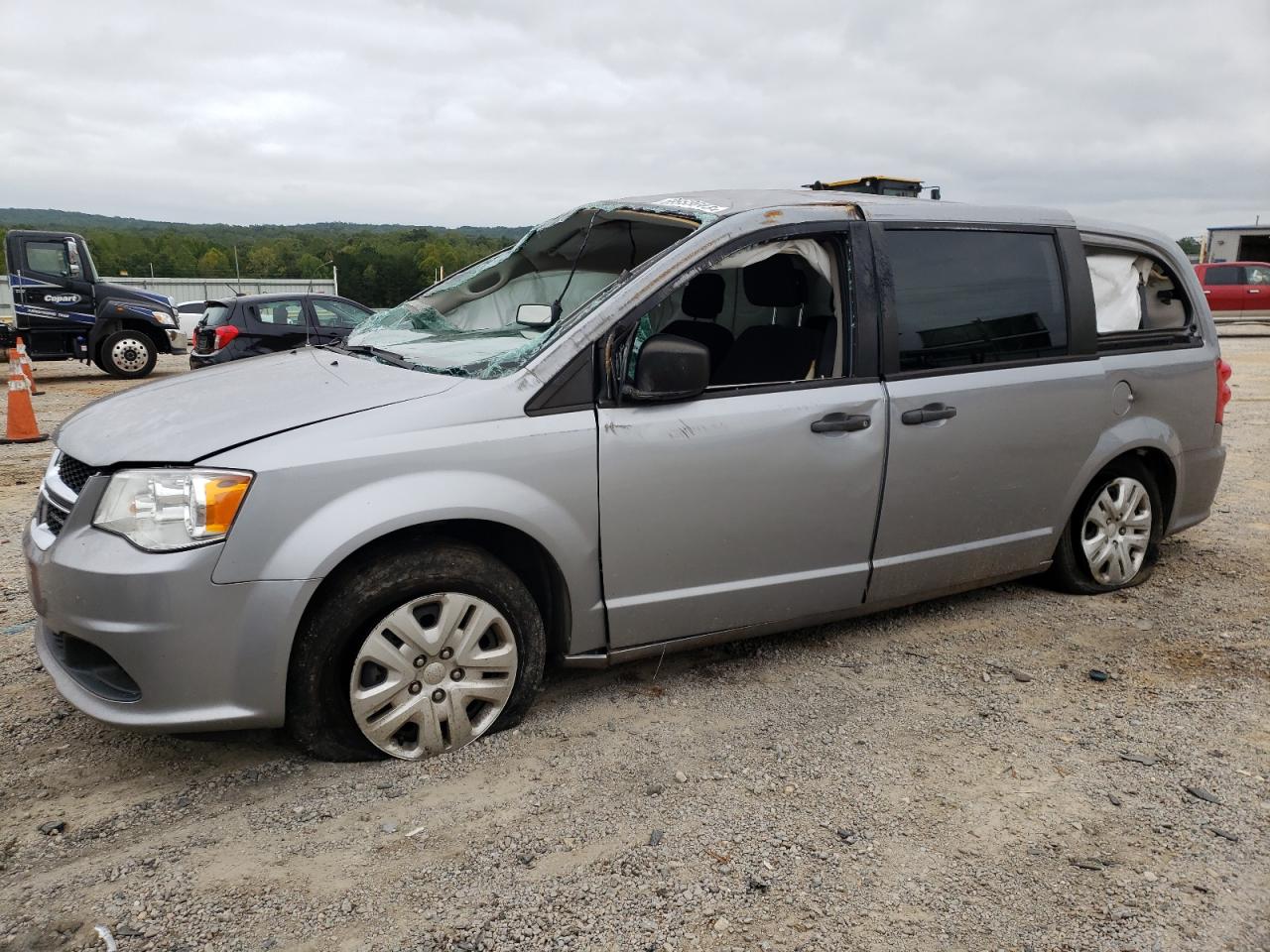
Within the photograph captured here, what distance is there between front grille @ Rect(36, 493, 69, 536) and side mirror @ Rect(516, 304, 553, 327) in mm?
1576

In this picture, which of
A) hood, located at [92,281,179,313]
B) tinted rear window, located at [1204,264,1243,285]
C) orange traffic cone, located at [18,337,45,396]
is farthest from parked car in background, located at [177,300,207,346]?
tinted rear window, located at [1204,264,1243,285]

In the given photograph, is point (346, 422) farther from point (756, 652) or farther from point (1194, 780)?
point (1194, 780)

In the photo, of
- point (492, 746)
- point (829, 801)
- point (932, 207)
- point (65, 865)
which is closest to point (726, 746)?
point (829, 801)

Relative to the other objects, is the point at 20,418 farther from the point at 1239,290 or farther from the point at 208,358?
the point at 1239,290

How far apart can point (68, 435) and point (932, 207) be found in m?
3.14

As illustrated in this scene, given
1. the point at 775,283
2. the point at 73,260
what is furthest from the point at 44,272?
the point at 775,283

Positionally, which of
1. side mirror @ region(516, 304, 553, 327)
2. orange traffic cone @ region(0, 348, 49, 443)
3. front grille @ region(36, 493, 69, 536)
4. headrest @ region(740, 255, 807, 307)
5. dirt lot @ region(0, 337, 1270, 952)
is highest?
headrest @ region(740, 255, 807, 307)

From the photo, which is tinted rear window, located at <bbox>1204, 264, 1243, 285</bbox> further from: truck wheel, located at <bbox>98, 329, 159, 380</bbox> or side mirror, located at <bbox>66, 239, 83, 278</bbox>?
side mirror, located at <bbox>66, 239, 83, 278</bbox>

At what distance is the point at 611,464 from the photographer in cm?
297

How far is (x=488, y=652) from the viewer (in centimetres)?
291

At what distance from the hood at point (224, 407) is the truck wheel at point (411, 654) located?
469mm

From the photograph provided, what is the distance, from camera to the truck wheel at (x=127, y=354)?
15.2 metres

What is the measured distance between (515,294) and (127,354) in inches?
544

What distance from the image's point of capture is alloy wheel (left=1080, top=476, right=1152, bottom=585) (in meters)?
4.27
